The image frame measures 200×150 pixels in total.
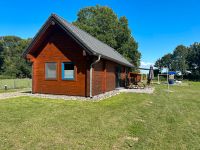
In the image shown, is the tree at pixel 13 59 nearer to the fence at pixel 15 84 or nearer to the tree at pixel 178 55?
the fence at pixel 15 84

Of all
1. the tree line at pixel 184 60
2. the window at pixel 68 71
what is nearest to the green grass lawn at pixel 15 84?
the window at pixel 68 71

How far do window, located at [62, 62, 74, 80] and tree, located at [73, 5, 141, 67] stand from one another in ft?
83.4

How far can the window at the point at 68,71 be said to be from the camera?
11.7m

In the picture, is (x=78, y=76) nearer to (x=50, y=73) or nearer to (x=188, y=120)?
(x=50, y=73)

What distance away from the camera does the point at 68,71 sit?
11.9m

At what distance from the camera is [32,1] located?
56.5 ft

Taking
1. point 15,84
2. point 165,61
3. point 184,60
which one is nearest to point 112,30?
point 15,84

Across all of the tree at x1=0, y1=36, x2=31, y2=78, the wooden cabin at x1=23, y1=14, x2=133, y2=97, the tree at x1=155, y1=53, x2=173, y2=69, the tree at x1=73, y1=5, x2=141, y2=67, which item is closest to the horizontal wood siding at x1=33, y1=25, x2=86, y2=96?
the wooden cabin at x1=23, y1=14, x2=133, y2=97

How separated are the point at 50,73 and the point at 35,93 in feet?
5.93

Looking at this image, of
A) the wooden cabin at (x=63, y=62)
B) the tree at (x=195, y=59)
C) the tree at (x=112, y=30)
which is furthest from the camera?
the tree at (x=195, y=59)

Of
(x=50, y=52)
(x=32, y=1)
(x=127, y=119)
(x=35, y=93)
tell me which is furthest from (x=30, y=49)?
(x=127, y=119)

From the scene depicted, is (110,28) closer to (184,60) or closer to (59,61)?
(59,61)

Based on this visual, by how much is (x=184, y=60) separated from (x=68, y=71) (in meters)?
76.8

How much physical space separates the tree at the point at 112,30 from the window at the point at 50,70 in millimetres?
25006
